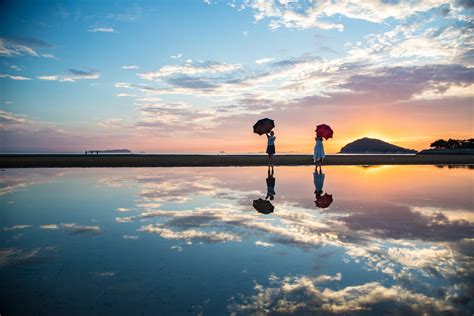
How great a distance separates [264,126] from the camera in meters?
25.7

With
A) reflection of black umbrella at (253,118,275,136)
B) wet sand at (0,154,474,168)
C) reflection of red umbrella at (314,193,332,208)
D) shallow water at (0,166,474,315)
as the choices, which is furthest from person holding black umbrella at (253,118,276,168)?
shallow water at (0,166,474,315)

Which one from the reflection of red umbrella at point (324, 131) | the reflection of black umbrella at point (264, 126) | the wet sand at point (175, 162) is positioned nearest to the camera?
the reflection of red umbrella at point (324, 131)

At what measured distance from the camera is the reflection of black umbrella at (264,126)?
25.5m

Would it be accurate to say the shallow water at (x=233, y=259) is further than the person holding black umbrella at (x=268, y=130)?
No

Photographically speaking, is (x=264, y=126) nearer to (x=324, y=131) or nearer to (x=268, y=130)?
(x=268, y=130)

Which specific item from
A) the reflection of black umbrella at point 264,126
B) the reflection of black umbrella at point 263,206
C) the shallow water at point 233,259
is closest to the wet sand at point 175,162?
the reflection of black umbrella at point 264,126

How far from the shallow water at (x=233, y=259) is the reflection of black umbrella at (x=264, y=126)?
50.1 ft

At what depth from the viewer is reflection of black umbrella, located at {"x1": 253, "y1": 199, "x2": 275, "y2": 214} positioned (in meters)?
9.73

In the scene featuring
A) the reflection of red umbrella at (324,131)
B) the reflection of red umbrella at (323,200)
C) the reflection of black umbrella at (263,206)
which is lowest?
the reflection of black umbrella at (263,206)

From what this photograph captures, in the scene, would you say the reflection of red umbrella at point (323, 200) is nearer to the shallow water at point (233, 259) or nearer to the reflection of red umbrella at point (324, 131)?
the shallow water at point (233, 259)

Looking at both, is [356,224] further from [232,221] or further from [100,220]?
[100,220]

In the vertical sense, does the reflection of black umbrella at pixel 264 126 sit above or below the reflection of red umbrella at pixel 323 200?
above

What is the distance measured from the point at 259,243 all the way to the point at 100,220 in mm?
4358

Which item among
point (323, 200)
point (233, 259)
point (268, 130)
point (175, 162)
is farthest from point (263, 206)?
point (175, 162)
